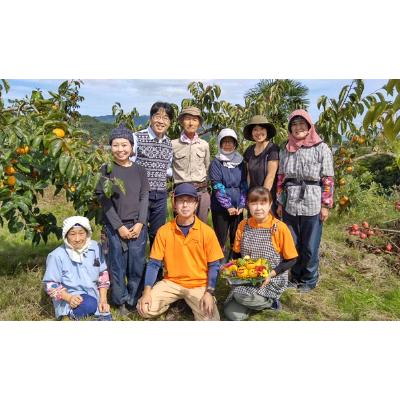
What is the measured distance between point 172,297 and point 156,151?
956 millimetres

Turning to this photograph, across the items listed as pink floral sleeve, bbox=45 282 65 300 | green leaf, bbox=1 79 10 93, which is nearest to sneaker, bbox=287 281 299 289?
pink floral sleeve, bbox=45 282 65 300

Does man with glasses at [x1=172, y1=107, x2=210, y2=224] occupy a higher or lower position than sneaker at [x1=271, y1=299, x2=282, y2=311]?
higher

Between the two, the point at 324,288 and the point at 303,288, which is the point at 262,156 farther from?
the point at 324,288

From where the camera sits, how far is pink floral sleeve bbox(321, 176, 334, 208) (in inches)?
113

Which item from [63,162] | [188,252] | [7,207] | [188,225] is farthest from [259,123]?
[7,207]

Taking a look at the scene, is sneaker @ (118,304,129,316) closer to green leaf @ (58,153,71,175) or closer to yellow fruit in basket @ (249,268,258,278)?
yellow fruit in basket @ (249,268,258,278)

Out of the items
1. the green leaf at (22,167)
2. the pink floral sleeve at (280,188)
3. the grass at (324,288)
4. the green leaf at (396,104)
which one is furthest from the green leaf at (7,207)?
the green leaf at (396,104)

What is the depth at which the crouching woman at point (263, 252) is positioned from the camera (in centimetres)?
250

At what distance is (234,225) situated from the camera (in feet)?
10.7

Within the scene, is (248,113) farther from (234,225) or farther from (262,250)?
(262,250)

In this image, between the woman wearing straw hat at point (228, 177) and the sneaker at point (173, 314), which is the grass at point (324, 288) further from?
the woman wearing straw hat at point (228, 177)

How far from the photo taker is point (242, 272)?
242 cm

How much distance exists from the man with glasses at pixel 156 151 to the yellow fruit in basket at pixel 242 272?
768mm

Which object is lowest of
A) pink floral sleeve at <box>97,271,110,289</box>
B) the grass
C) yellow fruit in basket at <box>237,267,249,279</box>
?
the grass
